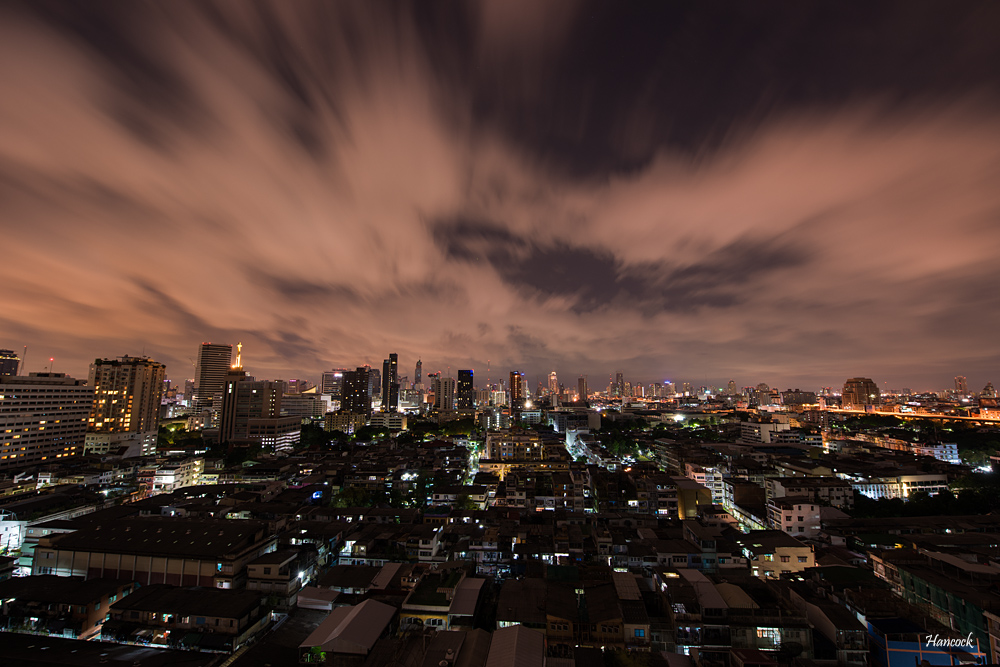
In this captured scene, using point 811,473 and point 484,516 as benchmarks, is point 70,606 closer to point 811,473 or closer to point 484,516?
point 484,516

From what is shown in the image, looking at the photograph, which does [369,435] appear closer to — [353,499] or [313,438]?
[313,438]

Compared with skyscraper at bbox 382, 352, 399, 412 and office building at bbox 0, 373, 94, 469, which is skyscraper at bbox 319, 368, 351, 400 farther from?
office building at bbox 0, 373, 94, 469

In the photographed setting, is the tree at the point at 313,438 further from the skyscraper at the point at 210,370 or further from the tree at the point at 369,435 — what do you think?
the skyscraper at the point at 210,370

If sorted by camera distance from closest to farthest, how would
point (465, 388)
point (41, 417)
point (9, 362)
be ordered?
1. point (41, 417)
2. point (9, 362)
3. point (465, 388)

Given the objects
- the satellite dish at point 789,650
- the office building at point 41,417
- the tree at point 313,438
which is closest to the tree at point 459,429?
the tree at point 313,438

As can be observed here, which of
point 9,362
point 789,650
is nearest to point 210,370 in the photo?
point 9,362

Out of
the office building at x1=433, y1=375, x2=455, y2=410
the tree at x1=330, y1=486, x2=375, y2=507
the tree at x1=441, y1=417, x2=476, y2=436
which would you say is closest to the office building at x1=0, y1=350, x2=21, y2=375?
the tree at x1=441, y1=417, x2=476, y2=436

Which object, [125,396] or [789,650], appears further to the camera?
[125,396]
